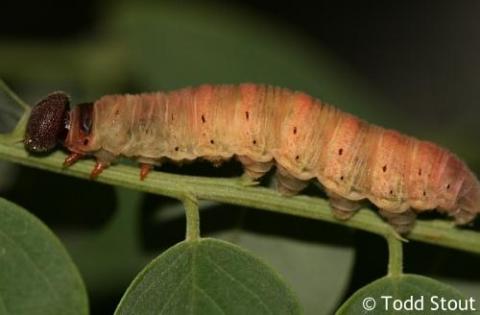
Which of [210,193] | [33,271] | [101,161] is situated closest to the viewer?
[33,271]

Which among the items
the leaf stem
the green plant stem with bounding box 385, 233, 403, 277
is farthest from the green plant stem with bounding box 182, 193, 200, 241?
the green plant stem with bounding box 385, 233, 403, 277

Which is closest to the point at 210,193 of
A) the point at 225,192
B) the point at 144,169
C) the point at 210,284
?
the point at 225,192

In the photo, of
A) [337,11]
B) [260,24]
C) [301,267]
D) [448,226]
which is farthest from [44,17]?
[448,226]

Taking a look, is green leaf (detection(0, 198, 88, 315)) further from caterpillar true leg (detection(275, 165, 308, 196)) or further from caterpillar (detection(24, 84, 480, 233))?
caterpillar true leg (detection(275, 165, 308, 196))

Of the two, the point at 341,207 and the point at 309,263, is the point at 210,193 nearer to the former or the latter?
the point at 341,207

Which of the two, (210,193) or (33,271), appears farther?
(210,193)

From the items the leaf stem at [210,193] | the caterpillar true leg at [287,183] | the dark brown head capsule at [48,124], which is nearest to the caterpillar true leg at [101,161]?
the leaf stem at [210,193]
